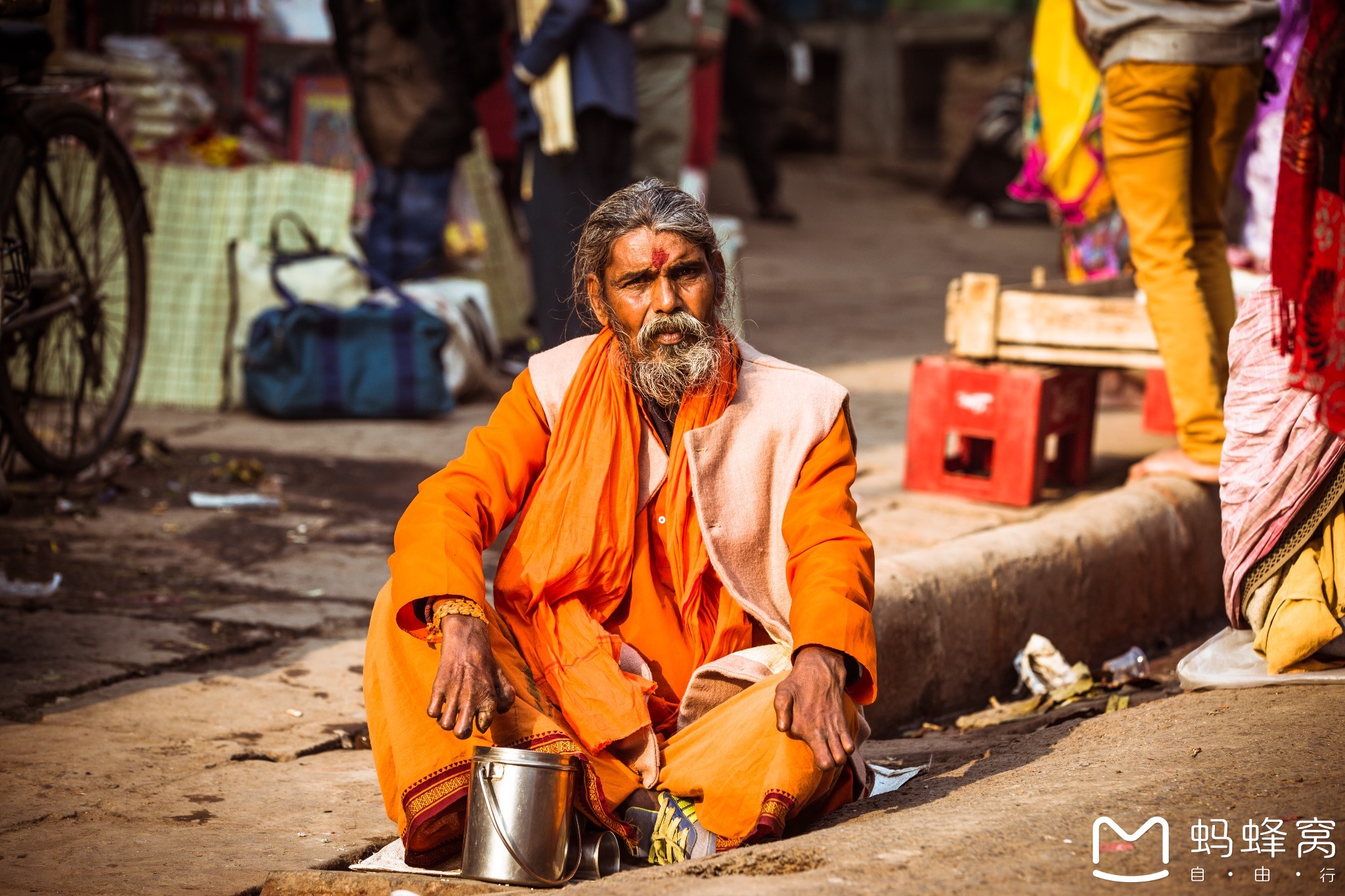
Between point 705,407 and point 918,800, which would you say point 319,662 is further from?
point 918,800

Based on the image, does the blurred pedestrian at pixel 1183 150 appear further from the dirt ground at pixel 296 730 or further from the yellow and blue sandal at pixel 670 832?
the yellow and blue sandal at pixel 670 832

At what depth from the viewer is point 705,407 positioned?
2.84 m

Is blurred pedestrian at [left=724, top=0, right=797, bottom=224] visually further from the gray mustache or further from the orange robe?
the orange robe

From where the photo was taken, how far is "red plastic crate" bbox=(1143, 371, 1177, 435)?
19.7 feet

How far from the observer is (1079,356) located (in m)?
4.82

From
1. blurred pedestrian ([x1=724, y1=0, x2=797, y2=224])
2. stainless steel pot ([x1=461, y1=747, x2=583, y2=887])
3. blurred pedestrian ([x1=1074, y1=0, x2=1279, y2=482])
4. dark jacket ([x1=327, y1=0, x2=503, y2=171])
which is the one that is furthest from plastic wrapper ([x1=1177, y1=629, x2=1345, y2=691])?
blurred pedestrian ([x1=724, y1=0, x2=797, y2=224])

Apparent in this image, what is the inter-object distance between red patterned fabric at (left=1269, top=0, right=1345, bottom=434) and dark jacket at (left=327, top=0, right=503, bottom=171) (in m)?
4.62

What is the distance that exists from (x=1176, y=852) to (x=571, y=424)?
1296mm

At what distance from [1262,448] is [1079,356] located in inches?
67.5

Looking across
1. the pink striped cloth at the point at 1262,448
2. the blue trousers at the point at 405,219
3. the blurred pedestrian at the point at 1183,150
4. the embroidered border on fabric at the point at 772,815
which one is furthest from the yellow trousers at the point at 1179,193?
the blue trousers at the point at 405,219

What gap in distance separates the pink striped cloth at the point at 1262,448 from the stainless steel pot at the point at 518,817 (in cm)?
158

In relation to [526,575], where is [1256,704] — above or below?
below

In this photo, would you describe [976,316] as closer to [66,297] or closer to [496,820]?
[66,297]

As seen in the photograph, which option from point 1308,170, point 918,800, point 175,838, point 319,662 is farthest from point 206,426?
point 1308,170
